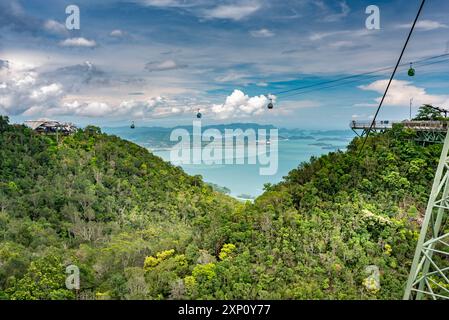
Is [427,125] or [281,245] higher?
[427,125]

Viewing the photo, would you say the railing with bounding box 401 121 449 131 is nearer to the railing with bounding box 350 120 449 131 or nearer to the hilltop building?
the railing with bounding box 350 120 449 131

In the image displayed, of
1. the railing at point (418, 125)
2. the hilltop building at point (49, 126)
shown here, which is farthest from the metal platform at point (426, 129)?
the hilltop building at point (49, 126)

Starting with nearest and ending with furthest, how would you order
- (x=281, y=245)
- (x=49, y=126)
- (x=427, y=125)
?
(x=281, y=245) → (x=427, y=125) → (x=49, y=126)

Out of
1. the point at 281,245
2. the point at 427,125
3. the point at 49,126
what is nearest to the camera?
the point at 281,245

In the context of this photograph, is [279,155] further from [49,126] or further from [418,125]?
[49,126]

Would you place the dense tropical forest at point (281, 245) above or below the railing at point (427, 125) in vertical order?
below

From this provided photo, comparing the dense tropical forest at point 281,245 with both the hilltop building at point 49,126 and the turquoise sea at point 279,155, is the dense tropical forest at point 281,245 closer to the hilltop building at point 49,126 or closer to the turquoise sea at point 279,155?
the turquoise sea at point 279,155

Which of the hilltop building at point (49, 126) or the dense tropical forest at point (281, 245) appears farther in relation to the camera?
the hilltop building at point (49, 126)

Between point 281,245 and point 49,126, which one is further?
point 49,126

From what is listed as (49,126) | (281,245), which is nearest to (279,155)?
(281,245)
